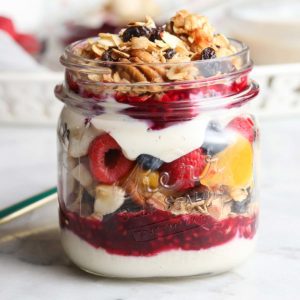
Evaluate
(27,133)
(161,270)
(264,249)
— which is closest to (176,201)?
(161,270)

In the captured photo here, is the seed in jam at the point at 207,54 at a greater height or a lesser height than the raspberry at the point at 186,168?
greater

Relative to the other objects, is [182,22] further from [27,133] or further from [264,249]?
[27,133]

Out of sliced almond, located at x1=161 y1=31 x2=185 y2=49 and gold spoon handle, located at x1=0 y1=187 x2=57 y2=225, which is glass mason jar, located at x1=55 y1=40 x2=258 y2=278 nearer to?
sliced almond, located at x1=161 y1=31 x2=185 y2=49

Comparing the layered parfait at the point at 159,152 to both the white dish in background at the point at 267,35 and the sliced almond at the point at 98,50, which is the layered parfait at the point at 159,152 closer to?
the sliced almond at the point at 98,50

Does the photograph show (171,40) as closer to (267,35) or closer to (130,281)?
(130,281)

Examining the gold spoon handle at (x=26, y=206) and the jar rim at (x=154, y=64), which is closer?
the jar rim at (x=154, y=64)

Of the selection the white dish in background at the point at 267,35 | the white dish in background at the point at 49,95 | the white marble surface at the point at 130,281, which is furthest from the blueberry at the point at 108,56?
the white dish in background at the point at 267,35

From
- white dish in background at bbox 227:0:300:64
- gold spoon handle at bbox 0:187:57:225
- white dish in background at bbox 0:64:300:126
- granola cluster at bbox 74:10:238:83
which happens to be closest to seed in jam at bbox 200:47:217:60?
granola cluster at bbox 74:10:238:83

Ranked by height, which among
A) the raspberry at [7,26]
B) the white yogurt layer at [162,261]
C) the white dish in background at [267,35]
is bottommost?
the raspberry at [7,26]
